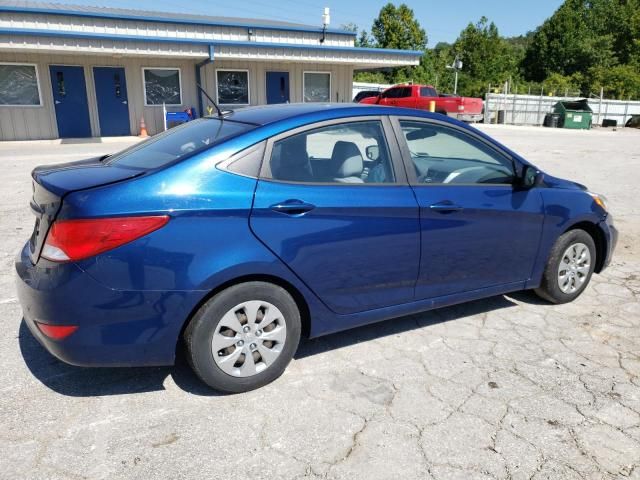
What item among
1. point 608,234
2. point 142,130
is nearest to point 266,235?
point 608,234

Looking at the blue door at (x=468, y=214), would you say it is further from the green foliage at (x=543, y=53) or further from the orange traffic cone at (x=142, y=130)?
the green foliage at (x=543, y=53)

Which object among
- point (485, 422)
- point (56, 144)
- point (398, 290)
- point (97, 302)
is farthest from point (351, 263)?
point (56, 144)

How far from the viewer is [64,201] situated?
2.56 metres

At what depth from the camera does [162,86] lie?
19125 mm

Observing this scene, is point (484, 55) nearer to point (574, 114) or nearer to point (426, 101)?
point (574, 114)

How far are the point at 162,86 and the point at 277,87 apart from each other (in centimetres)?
457

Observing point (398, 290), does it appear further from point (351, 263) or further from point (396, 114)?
point (396, 114)

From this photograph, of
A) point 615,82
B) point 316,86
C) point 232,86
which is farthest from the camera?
point 615,82

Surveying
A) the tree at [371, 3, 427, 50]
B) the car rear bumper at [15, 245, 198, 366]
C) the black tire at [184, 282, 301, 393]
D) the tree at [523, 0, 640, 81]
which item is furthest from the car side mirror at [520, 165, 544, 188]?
the tree at [523, 0, 640, 81]

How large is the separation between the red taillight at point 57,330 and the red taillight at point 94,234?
334 mm

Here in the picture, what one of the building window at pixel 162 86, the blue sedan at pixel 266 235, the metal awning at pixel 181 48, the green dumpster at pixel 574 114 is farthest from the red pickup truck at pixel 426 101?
the blue sedan at pixel 266 235

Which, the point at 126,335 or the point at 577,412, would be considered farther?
the point at 577,412

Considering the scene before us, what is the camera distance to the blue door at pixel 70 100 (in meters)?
17.4

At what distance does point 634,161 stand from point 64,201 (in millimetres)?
14962
